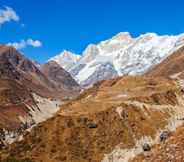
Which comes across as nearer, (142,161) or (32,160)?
(142,161)

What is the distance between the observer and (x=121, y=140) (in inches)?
7598

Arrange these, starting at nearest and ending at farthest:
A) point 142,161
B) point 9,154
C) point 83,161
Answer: point 142,161, point 83,161, point 9,154

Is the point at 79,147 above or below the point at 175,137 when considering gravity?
above

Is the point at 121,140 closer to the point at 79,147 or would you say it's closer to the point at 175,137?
the point at 79,147

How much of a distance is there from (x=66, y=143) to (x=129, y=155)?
32823mm

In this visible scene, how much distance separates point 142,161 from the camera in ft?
150

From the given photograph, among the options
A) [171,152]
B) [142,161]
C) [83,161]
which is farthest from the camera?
[83,161]

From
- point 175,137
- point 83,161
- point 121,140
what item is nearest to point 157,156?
point 175,137

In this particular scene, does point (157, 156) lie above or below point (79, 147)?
below

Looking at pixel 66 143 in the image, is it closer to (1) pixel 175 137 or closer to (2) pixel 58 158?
(2) pixel 58 158

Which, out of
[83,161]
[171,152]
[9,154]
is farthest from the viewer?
[9,154]

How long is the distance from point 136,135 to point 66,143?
35.6m

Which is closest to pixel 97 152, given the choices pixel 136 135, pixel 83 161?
pixel 83 161

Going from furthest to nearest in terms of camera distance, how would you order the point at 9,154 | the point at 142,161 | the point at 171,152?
the point at 9,154, the point at 142,161, the point at 171,152
